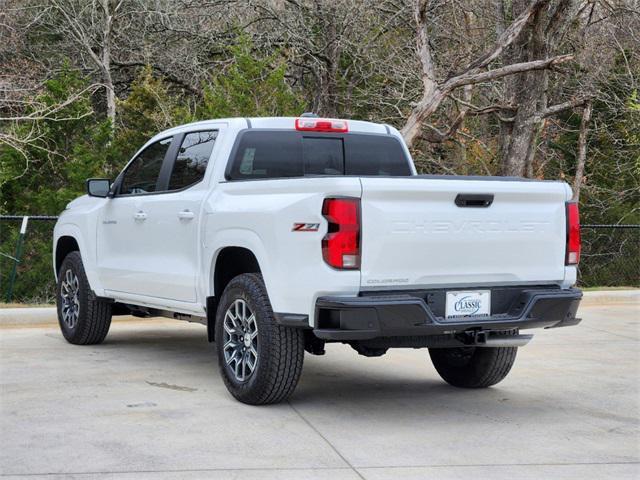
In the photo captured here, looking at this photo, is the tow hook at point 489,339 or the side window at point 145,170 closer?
the tow hook at point 489,339

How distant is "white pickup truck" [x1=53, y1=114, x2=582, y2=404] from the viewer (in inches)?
251

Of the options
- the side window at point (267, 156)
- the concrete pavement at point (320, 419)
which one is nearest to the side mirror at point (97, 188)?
the concrete pavement at point (320, 419)

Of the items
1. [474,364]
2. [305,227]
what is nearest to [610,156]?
[474,364]

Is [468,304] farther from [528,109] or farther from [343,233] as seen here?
[528,109]

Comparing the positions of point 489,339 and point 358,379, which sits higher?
point 489,339

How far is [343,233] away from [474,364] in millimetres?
2265

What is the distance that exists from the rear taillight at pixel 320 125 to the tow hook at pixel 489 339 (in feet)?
7.22

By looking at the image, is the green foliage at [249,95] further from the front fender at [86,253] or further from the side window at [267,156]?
the side window at [267,156]

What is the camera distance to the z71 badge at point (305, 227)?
6445 mm

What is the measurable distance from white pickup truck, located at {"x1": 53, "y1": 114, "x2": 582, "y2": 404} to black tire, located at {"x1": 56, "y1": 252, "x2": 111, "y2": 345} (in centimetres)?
123

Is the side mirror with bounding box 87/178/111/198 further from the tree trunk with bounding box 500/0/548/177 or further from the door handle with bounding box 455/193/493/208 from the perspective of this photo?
the tree trunk with bounding box 500/0/548/177

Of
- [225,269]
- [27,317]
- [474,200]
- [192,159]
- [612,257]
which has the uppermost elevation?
[192,159]

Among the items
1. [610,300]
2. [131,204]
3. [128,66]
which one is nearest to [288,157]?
[131,204]

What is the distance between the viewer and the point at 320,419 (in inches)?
270
